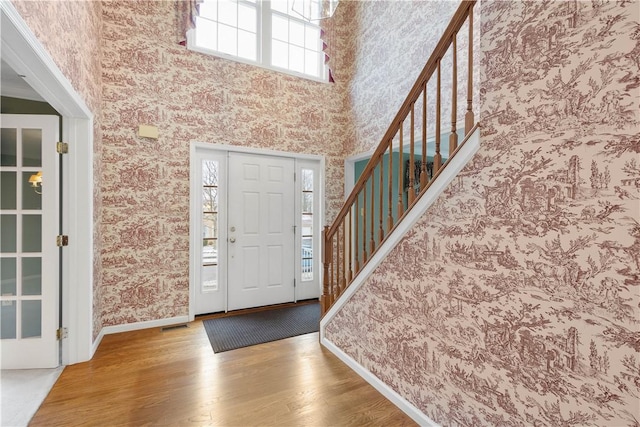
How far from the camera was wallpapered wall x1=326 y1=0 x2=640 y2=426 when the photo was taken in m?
0.94

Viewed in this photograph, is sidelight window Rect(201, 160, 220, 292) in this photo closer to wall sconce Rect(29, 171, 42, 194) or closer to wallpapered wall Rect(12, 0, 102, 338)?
wallpapered wall Rect(12, 0, 102, 338)

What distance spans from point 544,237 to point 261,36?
374cm

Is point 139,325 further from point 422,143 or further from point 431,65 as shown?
point 431,65

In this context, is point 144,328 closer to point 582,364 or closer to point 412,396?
point 412,396

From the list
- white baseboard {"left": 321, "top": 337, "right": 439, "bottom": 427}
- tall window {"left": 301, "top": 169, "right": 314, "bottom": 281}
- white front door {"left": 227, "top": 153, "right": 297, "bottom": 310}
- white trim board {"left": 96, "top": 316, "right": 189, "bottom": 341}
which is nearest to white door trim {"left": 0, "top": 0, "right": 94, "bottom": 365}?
white trim board {"left": 96, "top": 316, "right": 189, "bottom": 341}

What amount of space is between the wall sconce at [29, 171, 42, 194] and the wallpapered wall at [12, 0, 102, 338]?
0.34m

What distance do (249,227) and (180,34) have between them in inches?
88.4

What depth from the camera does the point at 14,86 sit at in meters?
2.19

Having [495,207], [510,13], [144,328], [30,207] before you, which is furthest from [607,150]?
[144,328]

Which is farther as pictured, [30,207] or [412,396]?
[30,207]

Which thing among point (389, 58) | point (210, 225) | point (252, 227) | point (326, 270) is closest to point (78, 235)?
A: point (210, 225)

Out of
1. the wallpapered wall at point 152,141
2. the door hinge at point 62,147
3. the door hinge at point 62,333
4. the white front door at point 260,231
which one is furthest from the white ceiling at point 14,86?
the door hinge at point 62,333

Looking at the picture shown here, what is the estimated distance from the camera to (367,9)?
3.79 meters

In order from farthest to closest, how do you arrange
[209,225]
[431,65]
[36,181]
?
[209,225] → [36,181] → [431,65]
